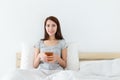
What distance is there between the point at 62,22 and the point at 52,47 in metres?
0.34

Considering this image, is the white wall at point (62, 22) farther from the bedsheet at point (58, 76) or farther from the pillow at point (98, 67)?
the bedsheet at point (58, 76)

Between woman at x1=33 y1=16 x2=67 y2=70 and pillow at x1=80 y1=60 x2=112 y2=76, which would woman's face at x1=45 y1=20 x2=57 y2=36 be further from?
pillow at x1=80 y1=60 x2=112 y2=76

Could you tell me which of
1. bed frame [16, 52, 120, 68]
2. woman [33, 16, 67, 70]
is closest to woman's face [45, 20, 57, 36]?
woman [33, 16, 67, 70]

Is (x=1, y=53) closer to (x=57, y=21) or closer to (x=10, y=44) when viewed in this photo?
(x=10, y=44)

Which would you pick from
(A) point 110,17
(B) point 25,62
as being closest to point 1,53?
(B) point 25,62

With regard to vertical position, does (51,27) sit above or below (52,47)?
above

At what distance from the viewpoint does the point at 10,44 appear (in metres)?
2.71

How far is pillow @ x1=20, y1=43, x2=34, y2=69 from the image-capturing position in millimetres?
2477

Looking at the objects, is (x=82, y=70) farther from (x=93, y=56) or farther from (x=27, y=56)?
(x=27, y=56)

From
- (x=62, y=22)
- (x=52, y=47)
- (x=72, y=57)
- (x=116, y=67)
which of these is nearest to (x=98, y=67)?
(x=116, y=67)

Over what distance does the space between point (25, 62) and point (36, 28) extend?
411 mm

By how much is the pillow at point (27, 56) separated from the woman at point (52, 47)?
44mm

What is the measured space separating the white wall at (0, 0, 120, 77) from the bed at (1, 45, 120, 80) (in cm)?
11

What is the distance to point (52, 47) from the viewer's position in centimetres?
250
